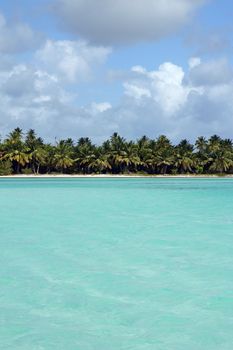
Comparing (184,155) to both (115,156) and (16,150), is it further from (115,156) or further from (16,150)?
(16,150)

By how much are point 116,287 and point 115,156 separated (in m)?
53.4

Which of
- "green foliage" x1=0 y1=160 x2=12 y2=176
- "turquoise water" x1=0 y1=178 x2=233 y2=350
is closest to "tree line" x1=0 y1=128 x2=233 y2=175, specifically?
"green foliage" x1=0 y1=160 x2=12 y2=176

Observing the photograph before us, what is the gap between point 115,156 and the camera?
60031mm

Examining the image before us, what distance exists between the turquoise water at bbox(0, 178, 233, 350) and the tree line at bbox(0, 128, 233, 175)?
147ft

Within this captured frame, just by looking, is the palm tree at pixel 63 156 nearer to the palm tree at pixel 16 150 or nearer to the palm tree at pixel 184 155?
the palm tree at pixel 16 150

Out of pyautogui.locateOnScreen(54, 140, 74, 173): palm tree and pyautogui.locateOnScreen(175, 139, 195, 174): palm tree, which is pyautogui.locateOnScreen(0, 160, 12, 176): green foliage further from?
pyautogui.locateOnScreen(175, 139, 195, 174): palm tree

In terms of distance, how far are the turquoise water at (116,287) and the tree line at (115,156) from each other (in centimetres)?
4491

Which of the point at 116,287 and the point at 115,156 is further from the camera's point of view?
the point at 115,156

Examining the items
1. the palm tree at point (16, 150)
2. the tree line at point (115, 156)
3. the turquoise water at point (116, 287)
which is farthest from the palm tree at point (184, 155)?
the turquoise water at point (116, 287)

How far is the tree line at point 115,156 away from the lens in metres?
58.2

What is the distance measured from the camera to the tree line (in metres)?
58.2

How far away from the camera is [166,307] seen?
5852 mm

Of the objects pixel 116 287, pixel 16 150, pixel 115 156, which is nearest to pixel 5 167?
pixel 16 150

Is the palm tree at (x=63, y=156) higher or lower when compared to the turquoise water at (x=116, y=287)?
higher
